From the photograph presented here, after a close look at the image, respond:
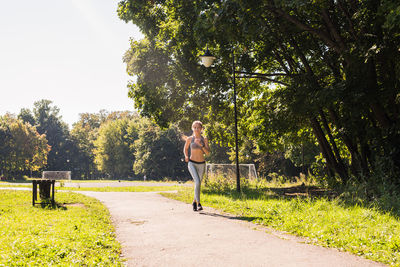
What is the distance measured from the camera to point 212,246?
14.6ft

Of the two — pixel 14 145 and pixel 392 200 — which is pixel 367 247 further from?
pixel 14 145

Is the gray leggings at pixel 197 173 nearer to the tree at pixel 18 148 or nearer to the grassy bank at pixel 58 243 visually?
the grassy bank at pixel 58 243

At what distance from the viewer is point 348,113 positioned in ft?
34.9

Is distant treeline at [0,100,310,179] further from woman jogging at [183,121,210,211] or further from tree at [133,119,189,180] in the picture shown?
woman jogging at [183,121,210,211]

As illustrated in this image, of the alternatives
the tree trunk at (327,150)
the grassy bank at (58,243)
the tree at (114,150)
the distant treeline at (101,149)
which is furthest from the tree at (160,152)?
the grassy bank at (58,243)

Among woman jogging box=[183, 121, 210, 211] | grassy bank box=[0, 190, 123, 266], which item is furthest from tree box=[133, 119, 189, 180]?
grassy bank box=[0, 190, 123, 266]

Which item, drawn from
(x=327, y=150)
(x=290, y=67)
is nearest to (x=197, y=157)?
(x=327, y=150)

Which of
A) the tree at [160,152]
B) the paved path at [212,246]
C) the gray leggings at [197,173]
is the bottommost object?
the paved path at [212,246]

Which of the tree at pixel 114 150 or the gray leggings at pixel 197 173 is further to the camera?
the tree at pixel 114 150

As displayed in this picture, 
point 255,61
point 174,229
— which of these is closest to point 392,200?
point 174,229

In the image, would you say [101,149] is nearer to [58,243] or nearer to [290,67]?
[290,67]

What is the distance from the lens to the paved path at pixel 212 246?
12.3 ft

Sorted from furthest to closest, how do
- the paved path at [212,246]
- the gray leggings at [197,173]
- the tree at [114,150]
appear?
the tree at [114,150] → the gray leggings at [197,173] → the paved path at [212,246]

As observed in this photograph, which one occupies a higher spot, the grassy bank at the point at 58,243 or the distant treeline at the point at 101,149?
the distant treeline at the point at 101,149
